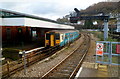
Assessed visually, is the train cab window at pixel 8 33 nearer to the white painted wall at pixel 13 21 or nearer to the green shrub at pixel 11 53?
the green shrub at pixel 11 53

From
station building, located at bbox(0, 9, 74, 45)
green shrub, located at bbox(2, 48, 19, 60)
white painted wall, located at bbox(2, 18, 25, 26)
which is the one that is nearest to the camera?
white painted wall, located at bbox(2, 18, 25, 26)

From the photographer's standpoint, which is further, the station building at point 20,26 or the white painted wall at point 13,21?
the station building at point 20,26

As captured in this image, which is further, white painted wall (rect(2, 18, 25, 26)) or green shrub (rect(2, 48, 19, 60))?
green shrub (rect(2, 48, 19, 60))

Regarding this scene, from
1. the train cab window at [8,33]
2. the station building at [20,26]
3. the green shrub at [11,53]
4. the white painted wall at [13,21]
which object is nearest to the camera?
the white painted wall at [13,21]

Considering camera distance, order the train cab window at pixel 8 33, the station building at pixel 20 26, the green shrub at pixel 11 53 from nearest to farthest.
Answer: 1. the station building at pixel 20 26
2. the green shrub at pixel 11 53
3. the train cab window at pixel 8 33

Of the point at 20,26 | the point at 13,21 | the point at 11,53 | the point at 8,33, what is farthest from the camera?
the point at 8,33

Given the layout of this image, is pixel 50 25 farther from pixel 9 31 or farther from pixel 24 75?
pixel 24 75

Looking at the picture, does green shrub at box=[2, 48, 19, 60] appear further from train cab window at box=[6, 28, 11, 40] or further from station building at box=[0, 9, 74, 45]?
train cab window at box=[6, 28, 11, 40]

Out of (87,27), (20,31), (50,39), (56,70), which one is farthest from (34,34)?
(87,27)

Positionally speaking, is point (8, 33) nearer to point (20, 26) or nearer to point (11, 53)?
point (20, 26)

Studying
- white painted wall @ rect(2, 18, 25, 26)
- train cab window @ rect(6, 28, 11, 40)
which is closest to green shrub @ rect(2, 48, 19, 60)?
white painted wall @ rect(2, 18, 25, 26)

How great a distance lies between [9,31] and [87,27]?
57.4 meters

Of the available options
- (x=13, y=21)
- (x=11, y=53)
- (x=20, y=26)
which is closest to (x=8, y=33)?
(x=20, y=26)

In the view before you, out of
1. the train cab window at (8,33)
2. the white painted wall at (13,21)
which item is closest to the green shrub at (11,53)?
the white painted wall at (13,21)
